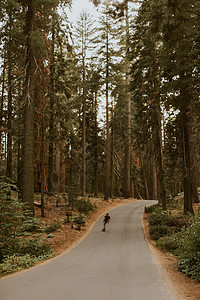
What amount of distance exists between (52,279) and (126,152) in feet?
72.9

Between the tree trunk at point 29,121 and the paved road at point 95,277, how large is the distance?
13.3ft

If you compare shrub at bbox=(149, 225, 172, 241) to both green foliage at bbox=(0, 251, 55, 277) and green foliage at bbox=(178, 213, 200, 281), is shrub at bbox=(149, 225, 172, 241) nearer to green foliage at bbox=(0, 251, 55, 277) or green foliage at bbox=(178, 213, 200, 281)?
green foliage at bbox=(178, 213, 200, 281)

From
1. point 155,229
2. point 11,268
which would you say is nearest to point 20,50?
point 11,268

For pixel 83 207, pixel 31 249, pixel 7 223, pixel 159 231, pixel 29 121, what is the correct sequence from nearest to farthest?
1. pixel 7 223
2. pixel 31 249
3. pixel 159 231
4. pixel 29 121
5. pixel 83 207

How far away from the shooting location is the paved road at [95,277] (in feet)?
16.6

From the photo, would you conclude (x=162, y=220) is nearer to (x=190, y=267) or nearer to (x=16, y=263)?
(x=190, y=267)

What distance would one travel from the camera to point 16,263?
7.72m

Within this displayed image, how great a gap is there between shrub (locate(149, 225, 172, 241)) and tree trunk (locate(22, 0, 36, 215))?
A: 262 inches

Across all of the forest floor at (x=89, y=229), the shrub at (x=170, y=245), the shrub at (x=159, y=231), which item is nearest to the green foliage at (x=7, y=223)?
the forest floor at (x=89, y=229)

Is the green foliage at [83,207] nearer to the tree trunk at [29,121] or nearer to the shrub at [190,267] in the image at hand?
the tree trunk at [29,121]

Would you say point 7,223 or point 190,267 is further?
point 7,223

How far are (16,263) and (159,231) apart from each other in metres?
7.65

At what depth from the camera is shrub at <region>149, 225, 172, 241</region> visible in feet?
39.6

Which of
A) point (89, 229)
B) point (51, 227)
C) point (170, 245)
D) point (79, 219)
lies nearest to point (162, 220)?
point (170, 245)
